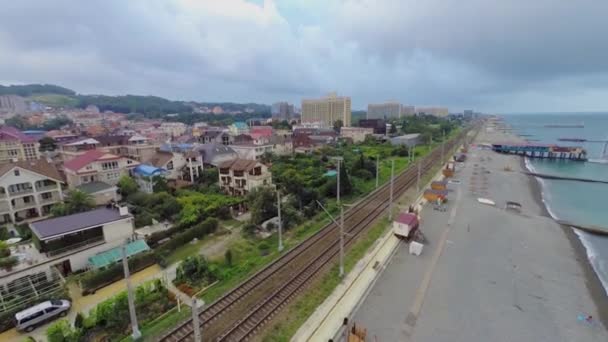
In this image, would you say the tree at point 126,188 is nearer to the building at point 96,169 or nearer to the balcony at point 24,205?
the building at point 96,169

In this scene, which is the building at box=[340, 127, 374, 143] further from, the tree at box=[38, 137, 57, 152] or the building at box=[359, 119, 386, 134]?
the tree at box=[38, 137, 57, 152]

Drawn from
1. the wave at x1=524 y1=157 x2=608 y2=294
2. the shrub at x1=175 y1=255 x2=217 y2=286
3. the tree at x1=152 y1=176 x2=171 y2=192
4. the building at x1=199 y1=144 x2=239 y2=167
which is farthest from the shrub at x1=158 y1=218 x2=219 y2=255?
the wave at x1=524 y1=157 x2=608 y2=294

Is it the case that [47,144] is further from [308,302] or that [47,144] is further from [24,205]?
[308,302]

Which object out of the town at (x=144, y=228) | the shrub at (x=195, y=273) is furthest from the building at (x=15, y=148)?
the shrub at (x=195, y=273)

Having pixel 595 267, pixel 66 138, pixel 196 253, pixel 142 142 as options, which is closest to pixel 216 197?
pixel 196 253

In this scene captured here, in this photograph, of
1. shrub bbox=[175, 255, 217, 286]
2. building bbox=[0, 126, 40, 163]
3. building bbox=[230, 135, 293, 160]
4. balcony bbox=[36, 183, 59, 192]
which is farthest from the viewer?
building bbox=[230, 135, 293, 160]

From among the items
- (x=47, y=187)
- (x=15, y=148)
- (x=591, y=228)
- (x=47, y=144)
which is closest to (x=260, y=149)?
(x=47, y=187)
